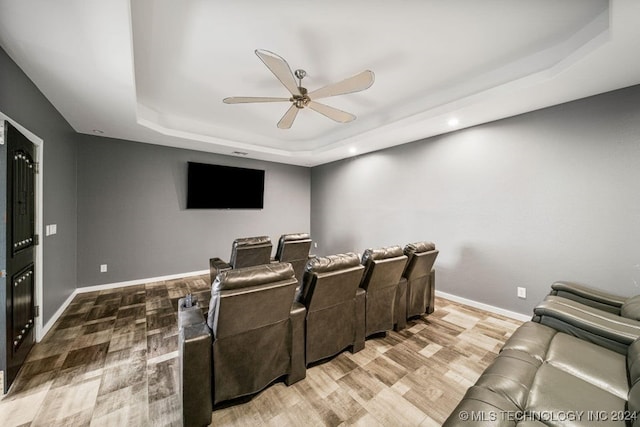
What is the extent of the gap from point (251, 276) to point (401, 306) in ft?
6.17

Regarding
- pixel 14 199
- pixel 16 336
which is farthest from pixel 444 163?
pixel 16 336

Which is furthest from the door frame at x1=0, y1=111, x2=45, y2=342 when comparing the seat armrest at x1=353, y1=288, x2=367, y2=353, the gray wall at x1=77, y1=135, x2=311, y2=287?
the seat armrest at x1=353, y1=288, x2=367, y2=353

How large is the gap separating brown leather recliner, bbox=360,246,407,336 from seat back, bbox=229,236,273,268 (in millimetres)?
1544

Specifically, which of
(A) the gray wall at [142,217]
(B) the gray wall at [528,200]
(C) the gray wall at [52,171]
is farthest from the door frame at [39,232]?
(B) the gray wall at [528,200]

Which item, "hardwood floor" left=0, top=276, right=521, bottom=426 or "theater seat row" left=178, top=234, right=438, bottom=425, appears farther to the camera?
"hardwood floor" left=0, top=276, right=521, bottom=426

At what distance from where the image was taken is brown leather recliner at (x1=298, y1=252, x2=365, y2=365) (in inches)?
72.9

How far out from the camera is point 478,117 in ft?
10.2

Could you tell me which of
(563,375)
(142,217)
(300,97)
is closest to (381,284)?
(563,375)

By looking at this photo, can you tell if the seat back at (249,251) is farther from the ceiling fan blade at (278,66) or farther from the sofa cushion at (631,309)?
the sofa cushion at (631,309)

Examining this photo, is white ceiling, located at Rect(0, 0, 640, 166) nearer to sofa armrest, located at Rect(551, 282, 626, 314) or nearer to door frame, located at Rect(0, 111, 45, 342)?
door frame, located at Rect(0, 111, 45, 342)

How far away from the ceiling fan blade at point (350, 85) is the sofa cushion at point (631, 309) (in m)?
2.62

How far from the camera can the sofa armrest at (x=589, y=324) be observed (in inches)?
55.4

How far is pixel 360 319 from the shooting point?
88.5 inches

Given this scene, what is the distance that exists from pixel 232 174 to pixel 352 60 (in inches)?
142
